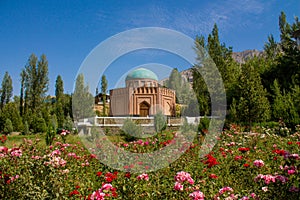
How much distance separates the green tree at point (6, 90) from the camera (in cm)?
2834

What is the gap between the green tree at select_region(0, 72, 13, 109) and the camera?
28.3 m

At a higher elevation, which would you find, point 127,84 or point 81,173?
point 127,84

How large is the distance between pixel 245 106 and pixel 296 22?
16353mm

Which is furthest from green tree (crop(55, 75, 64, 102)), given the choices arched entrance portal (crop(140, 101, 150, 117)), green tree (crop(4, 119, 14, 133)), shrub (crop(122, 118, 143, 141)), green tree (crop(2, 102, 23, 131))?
shrub (crop(122, 118, 143, 141))

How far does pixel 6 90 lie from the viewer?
93.9 feet

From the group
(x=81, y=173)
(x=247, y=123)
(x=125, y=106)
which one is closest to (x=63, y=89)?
(x=125, y=106)

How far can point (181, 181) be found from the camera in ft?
7.29

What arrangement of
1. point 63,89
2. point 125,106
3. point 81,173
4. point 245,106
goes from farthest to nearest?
1. point 63,89
2. point 125,106
3. point 245,106
4. point 81,173

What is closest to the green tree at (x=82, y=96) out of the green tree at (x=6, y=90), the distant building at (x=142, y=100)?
the distant building at (x=142, y=100)

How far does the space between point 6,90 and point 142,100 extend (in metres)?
17.6

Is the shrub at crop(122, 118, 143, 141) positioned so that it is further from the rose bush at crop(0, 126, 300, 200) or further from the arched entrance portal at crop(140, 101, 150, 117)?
the rose bush at crop(0, 126, 300, 200)

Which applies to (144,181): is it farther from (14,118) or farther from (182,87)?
(14,118)

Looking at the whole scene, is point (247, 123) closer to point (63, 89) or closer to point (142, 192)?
point (142, 192)

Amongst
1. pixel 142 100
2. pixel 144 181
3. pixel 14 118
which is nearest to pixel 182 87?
pixel 142 100
